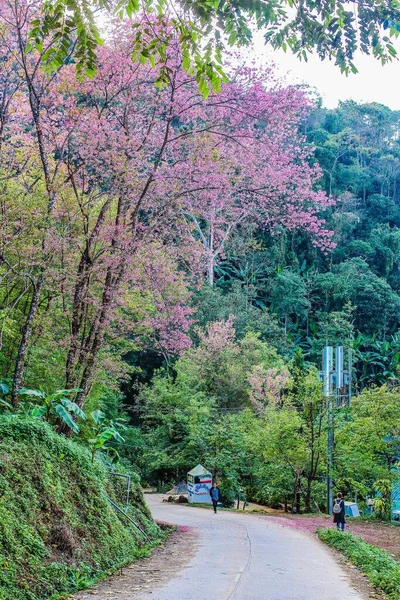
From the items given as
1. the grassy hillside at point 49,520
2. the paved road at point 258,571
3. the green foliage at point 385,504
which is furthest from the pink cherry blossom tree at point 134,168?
the green foliage at point 385,504

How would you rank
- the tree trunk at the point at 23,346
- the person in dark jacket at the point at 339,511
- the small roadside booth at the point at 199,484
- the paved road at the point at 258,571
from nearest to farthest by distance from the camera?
the paved road at the point at 258,571 < the tree trunk at the point at 23,346 < the person in dark jacket at the point at 339,511 < the small roadside booth at the point at 199,484

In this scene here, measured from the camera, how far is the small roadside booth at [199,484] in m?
26.8

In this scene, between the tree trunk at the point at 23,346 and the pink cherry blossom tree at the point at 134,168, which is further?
the pink cherry blossom tree at the point at 134,168

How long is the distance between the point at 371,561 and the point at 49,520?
5435 mm

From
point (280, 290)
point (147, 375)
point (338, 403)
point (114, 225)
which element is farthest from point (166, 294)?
point (280, 290)

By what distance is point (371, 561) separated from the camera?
9828 mm

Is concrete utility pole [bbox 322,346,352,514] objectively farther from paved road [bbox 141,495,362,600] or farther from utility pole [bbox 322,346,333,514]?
paved road [bbox 141,495,362,600]

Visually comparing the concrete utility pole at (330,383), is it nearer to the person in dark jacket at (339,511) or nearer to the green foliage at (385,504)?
the green foliage at (385,504)

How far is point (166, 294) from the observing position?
479 inches

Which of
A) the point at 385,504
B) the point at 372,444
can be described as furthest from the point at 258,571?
the point at 385,504

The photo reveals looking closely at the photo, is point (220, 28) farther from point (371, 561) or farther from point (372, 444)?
point (372, 444)

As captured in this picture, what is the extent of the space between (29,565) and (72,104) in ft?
25.1

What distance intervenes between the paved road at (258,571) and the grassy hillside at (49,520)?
1039 millimetres

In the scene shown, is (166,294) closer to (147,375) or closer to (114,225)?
(114,225)
